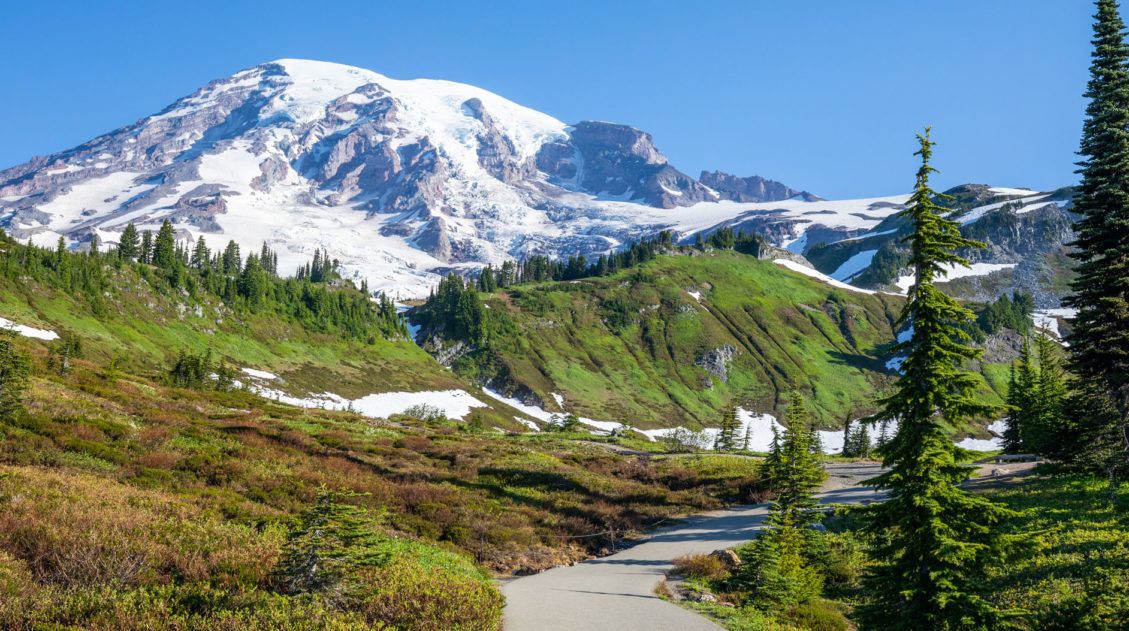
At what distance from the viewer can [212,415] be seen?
45.3 meters

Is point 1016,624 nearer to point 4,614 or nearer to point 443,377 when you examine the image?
point 4,614

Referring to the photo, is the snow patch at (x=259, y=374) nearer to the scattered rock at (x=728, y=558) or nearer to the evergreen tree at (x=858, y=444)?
the evergreen tree at (x=858, y=444)

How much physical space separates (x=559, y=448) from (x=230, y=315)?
13474 cm

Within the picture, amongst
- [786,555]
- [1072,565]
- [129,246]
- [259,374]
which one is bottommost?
[786,555]

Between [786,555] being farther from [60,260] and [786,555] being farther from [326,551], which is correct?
[60,260]

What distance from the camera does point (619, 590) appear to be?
1912cm

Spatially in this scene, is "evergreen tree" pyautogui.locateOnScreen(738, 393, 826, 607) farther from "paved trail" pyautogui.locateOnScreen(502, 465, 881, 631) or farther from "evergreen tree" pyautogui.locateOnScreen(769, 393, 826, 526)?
"paved trail" pyautogui.locateOnScreen(502, 465, 881, 631)

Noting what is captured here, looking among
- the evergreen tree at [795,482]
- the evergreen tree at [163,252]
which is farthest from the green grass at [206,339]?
the evergreen tree at [795,482]

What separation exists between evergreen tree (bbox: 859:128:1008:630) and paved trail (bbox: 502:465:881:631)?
6190mm

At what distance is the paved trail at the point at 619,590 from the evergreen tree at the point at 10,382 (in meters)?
23.0

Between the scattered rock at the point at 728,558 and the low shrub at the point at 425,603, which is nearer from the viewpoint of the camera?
the low shrub at the point at 425,603

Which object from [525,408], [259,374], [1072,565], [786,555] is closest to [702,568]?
[786,555]

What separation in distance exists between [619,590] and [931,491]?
29.6ft

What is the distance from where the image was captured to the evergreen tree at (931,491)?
17094 mm
